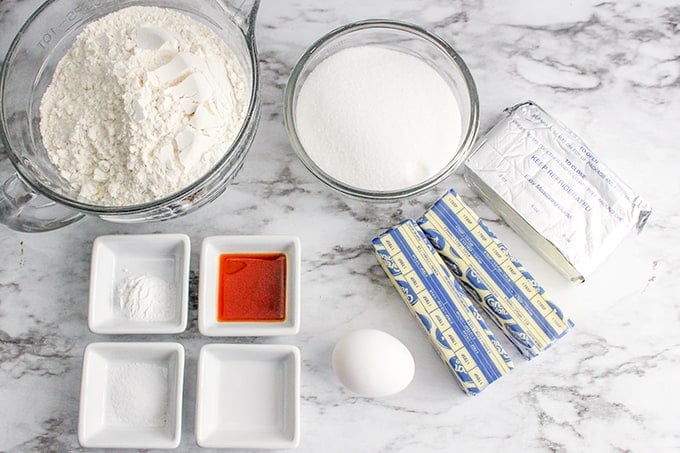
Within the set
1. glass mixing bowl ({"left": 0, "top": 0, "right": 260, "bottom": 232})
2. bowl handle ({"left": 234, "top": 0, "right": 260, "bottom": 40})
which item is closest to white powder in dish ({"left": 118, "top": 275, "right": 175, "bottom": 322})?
glass mixing bowl ({"left": 0, "top": 0, "right": 260, "bottom": 232})

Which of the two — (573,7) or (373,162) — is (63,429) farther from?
(573,7)

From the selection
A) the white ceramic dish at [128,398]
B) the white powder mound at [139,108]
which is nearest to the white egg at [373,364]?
the white ceramic dish at [128,398]

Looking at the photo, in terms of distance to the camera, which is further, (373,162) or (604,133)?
(604,133)

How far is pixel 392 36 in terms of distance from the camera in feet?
4.22

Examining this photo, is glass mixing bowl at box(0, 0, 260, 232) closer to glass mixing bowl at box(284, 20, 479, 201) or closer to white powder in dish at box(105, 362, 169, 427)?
glass mixing bowl at box(284, 20, 479, 201)

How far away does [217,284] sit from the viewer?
127 cm

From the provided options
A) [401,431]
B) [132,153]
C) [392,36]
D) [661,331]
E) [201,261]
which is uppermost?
[392,36]

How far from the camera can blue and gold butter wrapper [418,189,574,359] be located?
1231 millimetres

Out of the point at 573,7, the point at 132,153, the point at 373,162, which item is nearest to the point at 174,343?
the point at 132,153

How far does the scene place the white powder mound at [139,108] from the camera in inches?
41.5

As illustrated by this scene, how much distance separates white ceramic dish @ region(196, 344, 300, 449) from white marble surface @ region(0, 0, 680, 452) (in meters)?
0.05

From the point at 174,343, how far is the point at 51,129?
0.43 metres

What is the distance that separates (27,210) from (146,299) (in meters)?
0.26

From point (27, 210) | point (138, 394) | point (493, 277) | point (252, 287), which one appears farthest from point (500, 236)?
point (27, 210)
